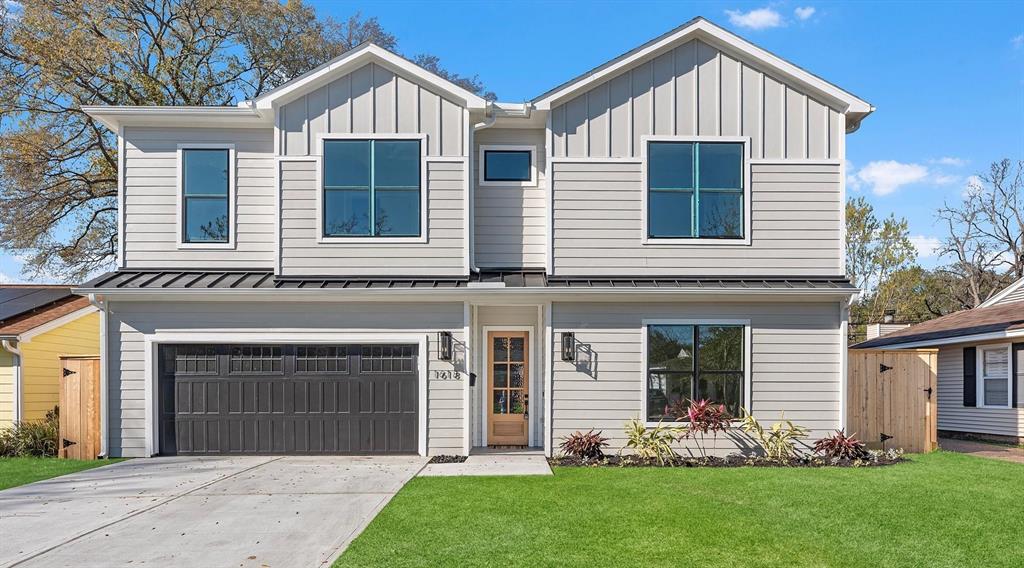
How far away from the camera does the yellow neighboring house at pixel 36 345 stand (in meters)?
11.3

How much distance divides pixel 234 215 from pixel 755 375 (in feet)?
28.8

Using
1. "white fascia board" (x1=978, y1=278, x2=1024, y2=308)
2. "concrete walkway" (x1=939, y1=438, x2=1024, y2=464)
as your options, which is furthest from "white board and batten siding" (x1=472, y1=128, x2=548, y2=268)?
"white fascia board" (x1=978, y1=278, x2=1024, y2=308)

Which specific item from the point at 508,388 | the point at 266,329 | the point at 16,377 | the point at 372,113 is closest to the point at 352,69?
the point at 372,113

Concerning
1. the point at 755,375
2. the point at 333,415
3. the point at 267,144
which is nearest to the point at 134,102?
the point at 267,144

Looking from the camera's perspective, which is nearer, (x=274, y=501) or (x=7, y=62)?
(x=274, y=501)

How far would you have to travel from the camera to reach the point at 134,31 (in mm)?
17797

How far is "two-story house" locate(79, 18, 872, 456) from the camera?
10164 mm

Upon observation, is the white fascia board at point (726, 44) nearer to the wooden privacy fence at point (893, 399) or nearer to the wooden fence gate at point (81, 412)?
the wooden privacy fence at point (893, 399)

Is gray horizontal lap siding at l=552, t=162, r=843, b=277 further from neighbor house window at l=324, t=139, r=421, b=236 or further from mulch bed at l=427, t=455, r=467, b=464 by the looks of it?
mulch bed at l=427, t=455, r=467, b=464

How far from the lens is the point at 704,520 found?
6410 millimetres

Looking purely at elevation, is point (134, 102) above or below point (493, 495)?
above

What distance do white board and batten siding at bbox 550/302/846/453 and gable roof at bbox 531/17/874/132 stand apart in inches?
127

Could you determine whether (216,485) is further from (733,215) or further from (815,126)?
(815,126)

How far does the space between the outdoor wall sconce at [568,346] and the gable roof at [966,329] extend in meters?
9.24
